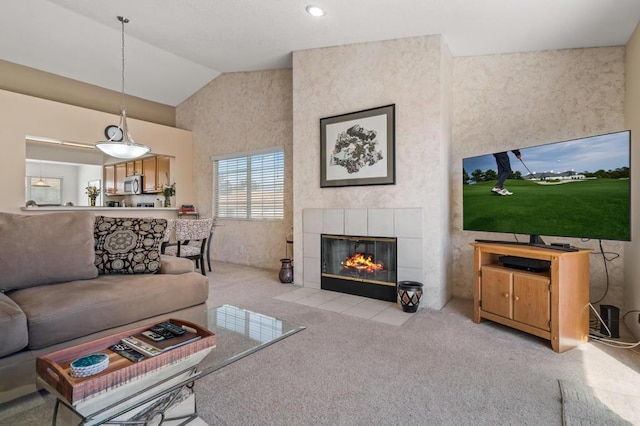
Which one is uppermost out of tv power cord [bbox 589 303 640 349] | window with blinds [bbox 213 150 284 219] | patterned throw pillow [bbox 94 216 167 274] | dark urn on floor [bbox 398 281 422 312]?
window with blinds [bbox 213 150 284 219]

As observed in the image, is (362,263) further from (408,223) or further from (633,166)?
(633,166)

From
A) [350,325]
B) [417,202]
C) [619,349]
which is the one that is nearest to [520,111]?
[417,202]

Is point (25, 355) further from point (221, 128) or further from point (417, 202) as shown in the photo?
point (221, 128)

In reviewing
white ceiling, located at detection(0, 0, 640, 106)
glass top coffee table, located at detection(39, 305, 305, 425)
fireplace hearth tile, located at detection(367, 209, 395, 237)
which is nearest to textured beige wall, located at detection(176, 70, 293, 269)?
white ceiling, located at detection(0, 0, 640, 106)

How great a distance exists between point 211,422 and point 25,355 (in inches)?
39.8

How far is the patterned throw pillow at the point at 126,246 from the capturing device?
243 cm

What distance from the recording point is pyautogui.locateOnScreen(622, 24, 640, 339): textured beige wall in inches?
94.0

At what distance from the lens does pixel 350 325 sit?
276cm

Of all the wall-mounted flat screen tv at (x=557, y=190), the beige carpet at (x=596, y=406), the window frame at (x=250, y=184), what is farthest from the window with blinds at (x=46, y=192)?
the beige carpet at (x=596, y=406)

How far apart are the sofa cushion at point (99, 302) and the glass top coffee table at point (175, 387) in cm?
35

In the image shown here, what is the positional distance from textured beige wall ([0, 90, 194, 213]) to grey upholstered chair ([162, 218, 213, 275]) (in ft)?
7.25

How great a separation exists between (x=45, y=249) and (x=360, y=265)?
2831 mm

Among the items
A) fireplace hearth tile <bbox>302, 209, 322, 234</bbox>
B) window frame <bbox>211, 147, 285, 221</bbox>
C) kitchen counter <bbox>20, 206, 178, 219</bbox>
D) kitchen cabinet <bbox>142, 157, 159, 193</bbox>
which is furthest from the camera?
kitchen cabinet <bbox>142, 157, 159, 193</bbox>

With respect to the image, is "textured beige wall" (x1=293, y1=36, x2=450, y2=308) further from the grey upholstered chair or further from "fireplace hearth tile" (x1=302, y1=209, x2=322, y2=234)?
the grey upholstered chair
